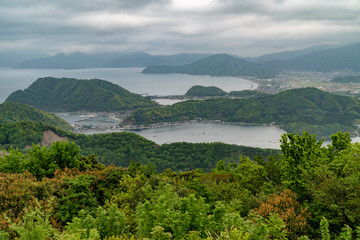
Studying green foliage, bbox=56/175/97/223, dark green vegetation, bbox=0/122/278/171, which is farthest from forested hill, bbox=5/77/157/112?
green foliage, bbox=56/175/97/223

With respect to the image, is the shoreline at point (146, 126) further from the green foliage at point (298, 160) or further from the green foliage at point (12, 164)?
the green foliage at point (298, 160)

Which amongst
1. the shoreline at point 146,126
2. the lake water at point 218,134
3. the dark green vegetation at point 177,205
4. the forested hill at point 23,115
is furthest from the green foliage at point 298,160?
the shoreline at point 146,126

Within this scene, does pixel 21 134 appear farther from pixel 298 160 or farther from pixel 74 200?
pixel 298 160

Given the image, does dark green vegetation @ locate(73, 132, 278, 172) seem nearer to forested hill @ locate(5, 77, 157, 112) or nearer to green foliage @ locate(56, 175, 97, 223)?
green foliage @ locate(56, 175, 97, 223)

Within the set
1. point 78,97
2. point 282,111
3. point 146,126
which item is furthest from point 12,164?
point 78,97

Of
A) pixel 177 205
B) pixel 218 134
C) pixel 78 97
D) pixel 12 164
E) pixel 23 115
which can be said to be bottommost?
pixel 218 134
